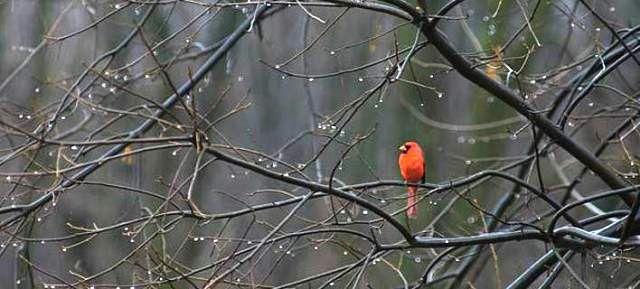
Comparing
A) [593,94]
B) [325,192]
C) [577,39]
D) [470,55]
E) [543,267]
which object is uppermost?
[577,39]

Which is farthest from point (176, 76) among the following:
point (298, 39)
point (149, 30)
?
point (149, 30)

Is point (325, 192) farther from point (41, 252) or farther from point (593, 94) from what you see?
point (41, 252)

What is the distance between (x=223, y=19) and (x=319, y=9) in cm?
116

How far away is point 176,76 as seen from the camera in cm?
841

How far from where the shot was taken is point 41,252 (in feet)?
30.4

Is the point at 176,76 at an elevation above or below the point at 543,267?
above

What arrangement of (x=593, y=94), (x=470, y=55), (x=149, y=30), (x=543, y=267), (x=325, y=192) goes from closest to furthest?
(x=325, y=192), (x=470, y=55), (x=543, y=267), (x=149, y=30), (x=593, y=94)

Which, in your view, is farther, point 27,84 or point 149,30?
point 27,84

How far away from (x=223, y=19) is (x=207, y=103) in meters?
0.71

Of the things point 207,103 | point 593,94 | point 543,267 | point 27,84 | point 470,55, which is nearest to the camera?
point 470,55

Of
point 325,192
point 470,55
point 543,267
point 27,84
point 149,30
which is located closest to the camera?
point 325,192

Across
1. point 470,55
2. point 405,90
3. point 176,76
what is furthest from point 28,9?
point 470,55

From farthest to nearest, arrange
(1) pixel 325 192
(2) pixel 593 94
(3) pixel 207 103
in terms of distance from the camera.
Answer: (3) pixel 207 103 < (2) pixel 593 94 < (1) pixel 325 192

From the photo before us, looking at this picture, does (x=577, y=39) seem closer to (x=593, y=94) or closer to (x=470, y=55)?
(x=593, y=94)
